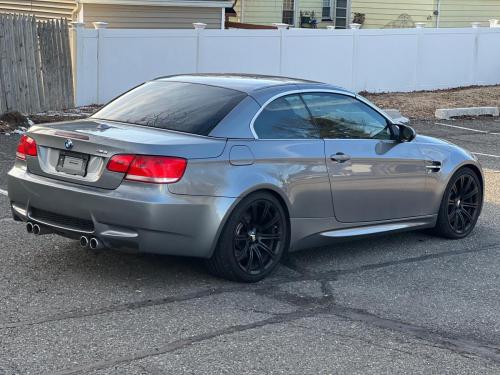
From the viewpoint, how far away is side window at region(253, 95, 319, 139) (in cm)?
689

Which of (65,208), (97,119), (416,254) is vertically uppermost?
(97,119)

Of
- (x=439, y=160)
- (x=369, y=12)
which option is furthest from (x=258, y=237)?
(x=369, y=12)

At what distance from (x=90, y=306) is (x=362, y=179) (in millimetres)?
2590

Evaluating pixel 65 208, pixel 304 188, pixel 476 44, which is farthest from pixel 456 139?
pixel 65 208

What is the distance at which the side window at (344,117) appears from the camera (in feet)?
24.2

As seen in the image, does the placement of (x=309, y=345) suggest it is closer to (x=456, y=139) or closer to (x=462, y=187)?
(x=462, y=187)

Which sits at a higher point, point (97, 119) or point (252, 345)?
point (97, 119)

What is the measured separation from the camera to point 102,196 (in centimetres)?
617

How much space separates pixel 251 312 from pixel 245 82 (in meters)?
2.12

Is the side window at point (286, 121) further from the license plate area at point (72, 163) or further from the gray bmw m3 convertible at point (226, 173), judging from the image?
the license plate area at point (72, 163)

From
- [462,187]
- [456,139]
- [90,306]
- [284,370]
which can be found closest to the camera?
[284,370]

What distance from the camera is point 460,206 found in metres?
8.62

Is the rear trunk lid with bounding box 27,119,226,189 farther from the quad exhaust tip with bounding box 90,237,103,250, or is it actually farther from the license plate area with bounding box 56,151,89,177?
the quad exhaust tip with bounding box 90,237,103,250

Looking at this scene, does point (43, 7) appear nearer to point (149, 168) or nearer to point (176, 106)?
point (176, 106)
